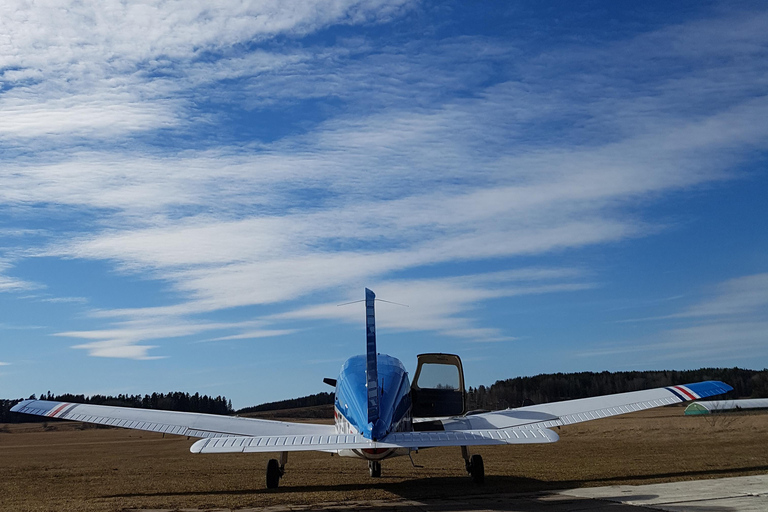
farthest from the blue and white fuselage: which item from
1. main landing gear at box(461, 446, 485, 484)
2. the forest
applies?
the forest

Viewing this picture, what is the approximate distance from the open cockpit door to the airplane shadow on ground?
244 centimetres

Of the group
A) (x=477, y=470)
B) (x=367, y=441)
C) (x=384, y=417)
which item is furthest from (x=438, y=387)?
(x=367, y=441)

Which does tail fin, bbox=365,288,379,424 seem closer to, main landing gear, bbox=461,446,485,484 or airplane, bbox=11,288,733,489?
airplane, bbox=11,288,733,489

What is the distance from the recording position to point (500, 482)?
43.4ft

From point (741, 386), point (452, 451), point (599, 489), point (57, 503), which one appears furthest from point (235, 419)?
point (741, 386)

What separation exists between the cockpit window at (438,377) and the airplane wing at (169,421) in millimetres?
3281

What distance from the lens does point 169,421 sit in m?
14.0

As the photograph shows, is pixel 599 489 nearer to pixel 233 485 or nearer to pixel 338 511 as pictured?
pixel 338 511

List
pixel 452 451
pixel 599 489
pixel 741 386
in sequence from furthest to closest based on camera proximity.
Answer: pixel 741 386 → pixel 452 451 → pixel 599 489

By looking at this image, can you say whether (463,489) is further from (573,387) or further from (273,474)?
(573,387)

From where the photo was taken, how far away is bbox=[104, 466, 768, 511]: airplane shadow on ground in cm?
1028

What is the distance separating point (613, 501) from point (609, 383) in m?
77.1

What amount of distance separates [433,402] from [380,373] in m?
3.29

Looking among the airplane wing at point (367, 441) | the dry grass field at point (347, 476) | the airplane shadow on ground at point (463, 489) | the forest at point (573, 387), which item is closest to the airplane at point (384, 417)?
the airplane wing at point (367, 441)
